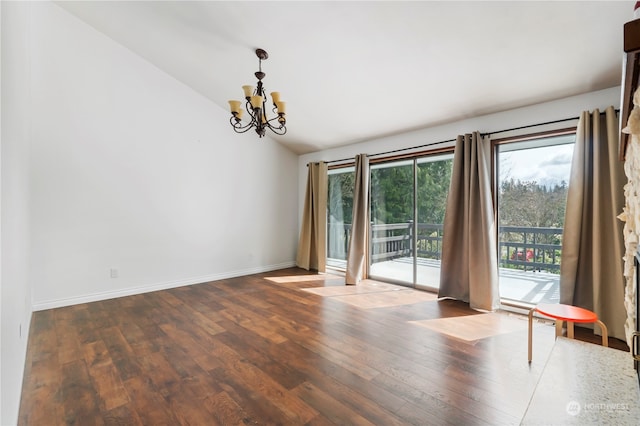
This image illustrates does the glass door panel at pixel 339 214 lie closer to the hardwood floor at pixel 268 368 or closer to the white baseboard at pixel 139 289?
the white baseboard at pixel 139 289

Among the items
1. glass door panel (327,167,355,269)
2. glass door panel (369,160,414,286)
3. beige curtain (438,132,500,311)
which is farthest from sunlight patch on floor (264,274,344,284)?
beige curtain (438,132,500,311)

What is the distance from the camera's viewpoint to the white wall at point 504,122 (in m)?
2.71

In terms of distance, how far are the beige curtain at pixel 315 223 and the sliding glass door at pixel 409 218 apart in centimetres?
98

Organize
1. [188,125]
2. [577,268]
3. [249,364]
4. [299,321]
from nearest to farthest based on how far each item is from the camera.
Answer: [249,364], [577,268], [299,321], [188,125]

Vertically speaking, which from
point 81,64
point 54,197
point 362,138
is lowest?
point 54,197

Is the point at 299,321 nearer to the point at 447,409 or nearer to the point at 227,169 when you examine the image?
the point at 447,409

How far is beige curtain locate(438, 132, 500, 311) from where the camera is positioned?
3.26m

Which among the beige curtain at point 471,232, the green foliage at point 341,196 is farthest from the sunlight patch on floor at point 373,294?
the green foliage at point 341,196

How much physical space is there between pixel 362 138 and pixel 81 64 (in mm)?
3968

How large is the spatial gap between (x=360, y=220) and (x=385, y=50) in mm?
2586

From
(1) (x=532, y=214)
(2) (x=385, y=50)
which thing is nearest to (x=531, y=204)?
(1) (x=532, y=214)

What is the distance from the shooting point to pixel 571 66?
2.46m

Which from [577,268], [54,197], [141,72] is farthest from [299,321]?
[141,72]

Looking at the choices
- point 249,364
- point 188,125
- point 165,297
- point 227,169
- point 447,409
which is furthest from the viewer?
point 227,169
